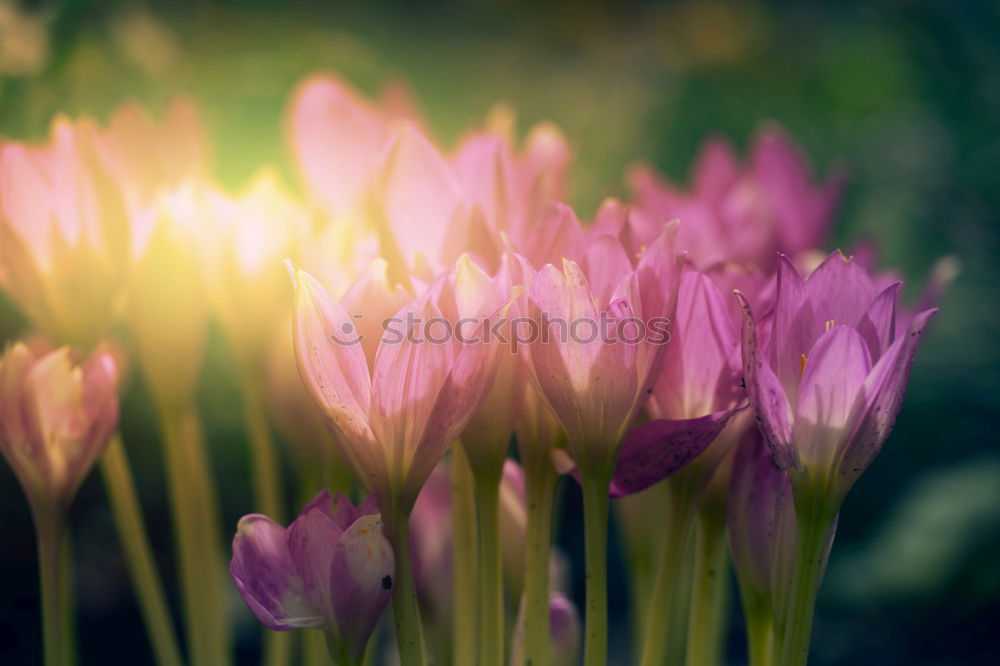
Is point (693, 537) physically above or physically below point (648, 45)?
below

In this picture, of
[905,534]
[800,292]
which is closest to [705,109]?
[905,534]

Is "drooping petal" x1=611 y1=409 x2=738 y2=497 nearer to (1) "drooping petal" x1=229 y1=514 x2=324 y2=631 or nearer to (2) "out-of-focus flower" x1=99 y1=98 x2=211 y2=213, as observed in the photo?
(1) "drooping petal" x1=229 y1=514 x2=324 y2=631

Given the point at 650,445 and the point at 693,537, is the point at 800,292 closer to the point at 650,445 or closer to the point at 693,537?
the point at 650,445

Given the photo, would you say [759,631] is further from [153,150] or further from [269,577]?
[153,150]

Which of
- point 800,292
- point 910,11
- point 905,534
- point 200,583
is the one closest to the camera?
point 800,292

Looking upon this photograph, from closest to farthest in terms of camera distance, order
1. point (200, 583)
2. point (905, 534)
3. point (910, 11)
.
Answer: point (200, 583)
point (905, 534)
point (910, 11)

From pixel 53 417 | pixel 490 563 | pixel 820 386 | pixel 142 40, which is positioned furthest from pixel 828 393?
pixel 142 40

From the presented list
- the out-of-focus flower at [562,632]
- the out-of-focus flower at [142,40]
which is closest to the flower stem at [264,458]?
the out-of-focus flower at [562,632]
